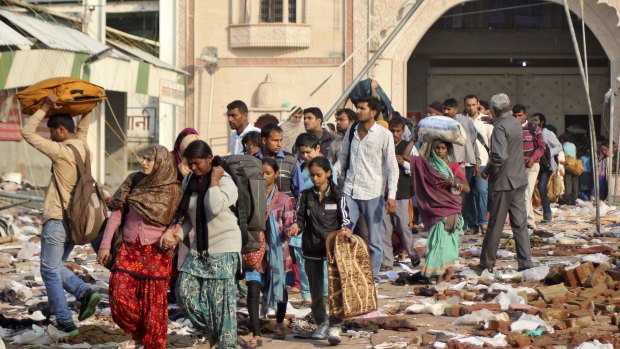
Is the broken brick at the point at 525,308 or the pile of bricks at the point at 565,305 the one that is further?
the broken brick at the point at 525,308

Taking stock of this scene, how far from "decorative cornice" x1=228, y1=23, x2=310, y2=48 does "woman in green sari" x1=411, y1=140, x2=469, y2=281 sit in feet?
60.4

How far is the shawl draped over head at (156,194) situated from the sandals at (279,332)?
4.51 ft

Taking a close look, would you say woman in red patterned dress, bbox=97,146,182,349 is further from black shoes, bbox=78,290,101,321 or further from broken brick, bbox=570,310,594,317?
broken brick, bbox=570,310,594,317

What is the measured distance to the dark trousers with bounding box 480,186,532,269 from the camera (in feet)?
36.4

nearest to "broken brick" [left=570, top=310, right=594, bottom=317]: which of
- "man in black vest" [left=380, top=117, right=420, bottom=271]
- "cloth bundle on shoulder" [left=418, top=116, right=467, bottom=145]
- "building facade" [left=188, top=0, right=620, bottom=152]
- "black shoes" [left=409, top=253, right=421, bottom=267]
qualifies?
"cloth bundle on shoulder" [left=418, top=116, right=467, bottom=145]

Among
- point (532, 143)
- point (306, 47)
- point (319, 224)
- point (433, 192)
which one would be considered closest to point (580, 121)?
point (306, 47)

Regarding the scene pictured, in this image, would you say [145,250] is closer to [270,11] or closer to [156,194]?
[156,194]

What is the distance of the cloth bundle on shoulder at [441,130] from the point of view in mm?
10789

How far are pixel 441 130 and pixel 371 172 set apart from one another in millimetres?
964

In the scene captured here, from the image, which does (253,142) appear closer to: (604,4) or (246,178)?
(246,178)

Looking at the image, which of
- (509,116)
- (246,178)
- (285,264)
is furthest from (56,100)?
(509,116)

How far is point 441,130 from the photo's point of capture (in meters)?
10.8

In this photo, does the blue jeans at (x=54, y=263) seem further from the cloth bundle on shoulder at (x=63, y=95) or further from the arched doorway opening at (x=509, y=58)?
the arched doorway opening at (x=509, y=58)

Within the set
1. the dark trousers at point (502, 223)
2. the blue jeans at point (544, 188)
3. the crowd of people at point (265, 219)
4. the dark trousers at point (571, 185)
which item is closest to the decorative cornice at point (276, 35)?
the dark trousers at point (571, 185)
